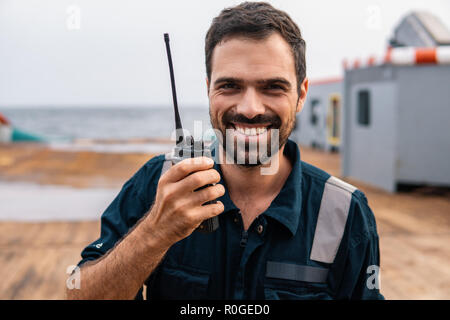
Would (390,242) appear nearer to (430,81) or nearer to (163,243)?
(430,81)

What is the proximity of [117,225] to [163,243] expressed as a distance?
0.48m

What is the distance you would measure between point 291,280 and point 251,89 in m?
0.81

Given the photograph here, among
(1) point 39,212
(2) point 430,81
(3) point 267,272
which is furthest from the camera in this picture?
(2) point 430,81

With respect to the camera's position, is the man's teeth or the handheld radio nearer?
the handheld radio

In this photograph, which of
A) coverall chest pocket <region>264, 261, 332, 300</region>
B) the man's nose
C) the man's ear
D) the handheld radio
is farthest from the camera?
the man's ear

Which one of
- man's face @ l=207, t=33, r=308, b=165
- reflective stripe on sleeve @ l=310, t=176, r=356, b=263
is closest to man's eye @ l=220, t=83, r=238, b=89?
man's face @ l=207, t=33, r=308, b=165

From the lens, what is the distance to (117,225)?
76.3 inches

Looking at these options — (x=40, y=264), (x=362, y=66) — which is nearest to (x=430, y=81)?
(x=362, y=66)

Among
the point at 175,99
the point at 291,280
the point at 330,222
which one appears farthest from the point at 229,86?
the point at 291,280

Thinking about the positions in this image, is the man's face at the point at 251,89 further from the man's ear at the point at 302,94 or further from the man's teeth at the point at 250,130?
the man's ear at the point at 302,94

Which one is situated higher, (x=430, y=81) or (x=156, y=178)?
(x=430, y=81)

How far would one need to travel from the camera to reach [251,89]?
68.6 inches

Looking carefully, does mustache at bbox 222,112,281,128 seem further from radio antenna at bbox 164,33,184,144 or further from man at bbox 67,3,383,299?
radio antenna at bbox 164,33,184,144

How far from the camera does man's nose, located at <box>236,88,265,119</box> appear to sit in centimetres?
173
